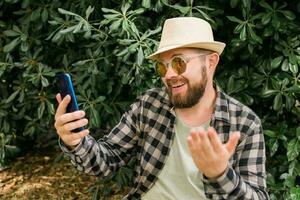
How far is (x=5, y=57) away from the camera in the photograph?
A: 11.5ft

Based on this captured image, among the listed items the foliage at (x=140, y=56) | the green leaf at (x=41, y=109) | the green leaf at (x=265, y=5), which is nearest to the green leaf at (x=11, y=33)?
the foliage at (x=140, y=56)

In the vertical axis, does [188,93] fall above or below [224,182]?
above

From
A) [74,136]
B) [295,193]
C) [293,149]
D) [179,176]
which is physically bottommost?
[295,193]

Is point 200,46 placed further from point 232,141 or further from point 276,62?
point 276,62

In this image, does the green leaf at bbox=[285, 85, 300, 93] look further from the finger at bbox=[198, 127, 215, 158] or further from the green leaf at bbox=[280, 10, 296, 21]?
the finger at bbox=[198, 127, 215, 158]

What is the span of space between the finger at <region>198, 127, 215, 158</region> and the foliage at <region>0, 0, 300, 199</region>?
1308 mm

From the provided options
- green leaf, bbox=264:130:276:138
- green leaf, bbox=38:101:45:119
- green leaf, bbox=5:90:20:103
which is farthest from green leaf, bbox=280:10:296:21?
green leaf, bbox=5:90:20:103

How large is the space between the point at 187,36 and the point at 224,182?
2.47 ft

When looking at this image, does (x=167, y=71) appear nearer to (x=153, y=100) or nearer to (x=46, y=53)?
(x=153, y=100)

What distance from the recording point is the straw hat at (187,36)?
2.22m

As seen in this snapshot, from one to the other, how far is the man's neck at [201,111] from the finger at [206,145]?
0.69 meters

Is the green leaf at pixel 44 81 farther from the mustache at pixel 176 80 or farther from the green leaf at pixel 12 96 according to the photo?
the mustache at pixel 176 80

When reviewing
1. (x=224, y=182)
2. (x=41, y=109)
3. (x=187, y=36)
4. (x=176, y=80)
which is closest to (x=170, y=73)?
(x=176, y=80)

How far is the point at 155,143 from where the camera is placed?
2408 mm
